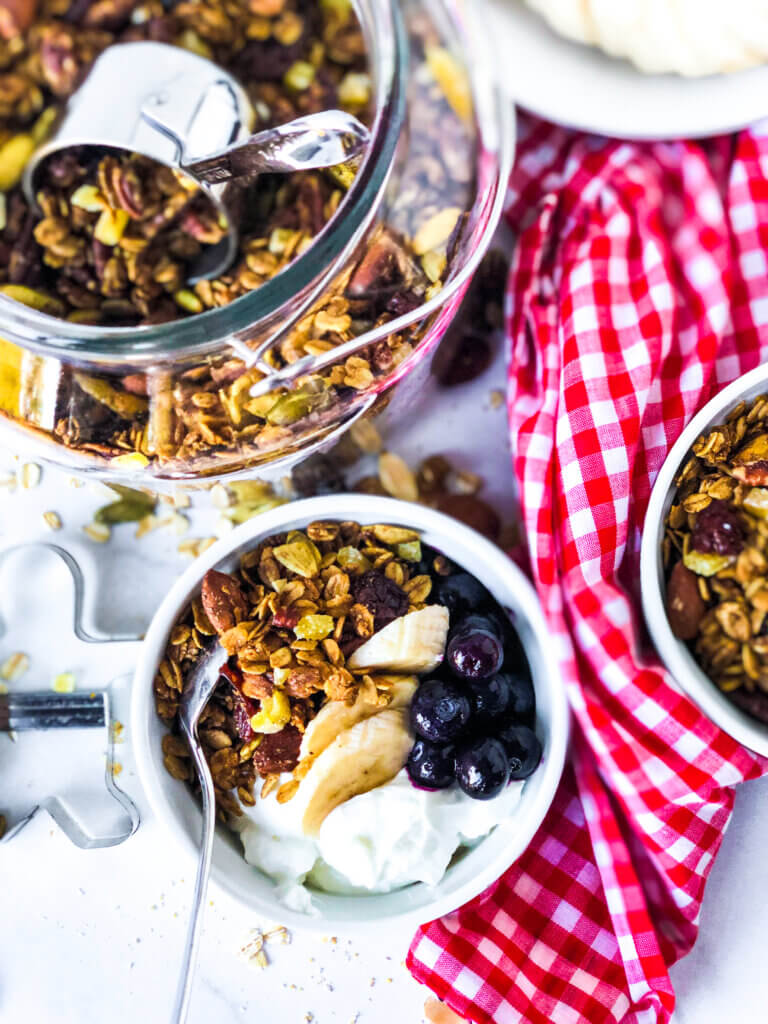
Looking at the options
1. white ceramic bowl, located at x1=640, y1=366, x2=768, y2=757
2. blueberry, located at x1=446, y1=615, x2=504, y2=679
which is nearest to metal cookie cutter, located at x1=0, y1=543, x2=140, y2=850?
blueberry, located at x1=446, y1=615, x2=504, y2=679

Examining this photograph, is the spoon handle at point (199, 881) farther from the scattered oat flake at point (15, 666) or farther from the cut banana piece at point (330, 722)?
the scattered oat flake at point (15, 666)

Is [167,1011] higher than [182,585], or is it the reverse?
[182,585]

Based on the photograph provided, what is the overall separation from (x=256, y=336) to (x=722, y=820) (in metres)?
0.55

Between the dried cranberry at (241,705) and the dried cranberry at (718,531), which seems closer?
the dried cranberry at (718,531)

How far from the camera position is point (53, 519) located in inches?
36.6

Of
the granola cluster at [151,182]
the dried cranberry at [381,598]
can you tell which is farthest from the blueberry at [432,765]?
the granola cluster at [151,182]

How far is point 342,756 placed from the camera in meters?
0.74

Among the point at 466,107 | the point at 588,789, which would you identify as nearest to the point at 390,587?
the point at 588,789

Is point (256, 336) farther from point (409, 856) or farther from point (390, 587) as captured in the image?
point (409, 856)

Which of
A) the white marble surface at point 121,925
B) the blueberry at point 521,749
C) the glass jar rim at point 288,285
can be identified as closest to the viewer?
the glass jar rim at point 288,285

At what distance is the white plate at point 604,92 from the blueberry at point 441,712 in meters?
0.51

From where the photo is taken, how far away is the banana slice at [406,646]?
76 centimetres

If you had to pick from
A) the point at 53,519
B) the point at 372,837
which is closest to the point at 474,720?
the point at 372,837

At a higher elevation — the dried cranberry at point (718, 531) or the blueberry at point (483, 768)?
the dried cranberry at point (718, 531)
